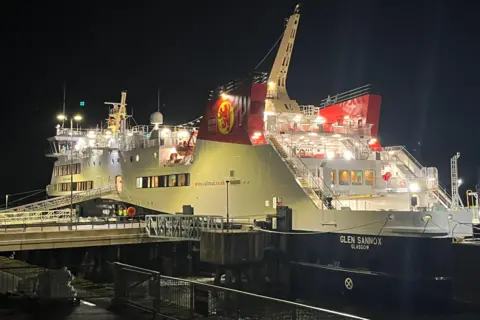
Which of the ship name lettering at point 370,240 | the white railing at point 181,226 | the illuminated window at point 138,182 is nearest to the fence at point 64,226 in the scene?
the white railing at point 181,226

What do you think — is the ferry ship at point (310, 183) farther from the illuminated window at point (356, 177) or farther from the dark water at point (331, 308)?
the dark water at point (331, 308)

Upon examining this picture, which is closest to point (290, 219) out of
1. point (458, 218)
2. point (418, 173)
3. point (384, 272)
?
point (384, 272)

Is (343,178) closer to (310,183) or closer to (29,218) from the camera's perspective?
(310,183)

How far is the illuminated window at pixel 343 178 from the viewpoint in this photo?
26719 millimetres

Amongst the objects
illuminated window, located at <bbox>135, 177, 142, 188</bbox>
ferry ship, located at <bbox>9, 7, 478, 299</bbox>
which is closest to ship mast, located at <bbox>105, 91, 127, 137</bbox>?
ferry ship, located at <bbox>9, 7, 478, 299</bbox>

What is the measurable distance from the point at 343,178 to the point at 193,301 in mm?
17164

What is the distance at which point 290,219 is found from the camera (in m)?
22.5

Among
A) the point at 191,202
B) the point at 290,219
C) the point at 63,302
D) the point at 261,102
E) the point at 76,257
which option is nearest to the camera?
the point at 63,302

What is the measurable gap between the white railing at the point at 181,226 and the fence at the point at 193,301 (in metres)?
11.1

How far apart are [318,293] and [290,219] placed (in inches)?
136

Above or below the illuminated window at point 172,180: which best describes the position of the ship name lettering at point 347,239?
below

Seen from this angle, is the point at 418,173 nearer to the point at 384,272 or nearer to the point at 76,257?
the point at 384,272

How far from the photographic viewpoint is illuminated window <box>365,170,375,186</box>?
2750 cm

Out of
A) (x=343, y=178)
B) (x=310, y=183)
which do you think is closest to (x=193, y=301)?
(x=310, y=183)
